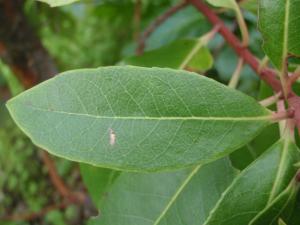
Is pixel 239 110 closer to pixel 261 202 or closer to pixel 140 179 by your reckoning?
pixel 261 202

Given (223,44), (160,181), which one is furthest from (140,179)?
(223,44)

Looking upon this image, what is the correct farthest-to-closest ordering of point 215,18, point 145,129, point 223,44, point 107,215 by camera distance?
point 223,44 < point 215,18 < point 107,215 < point 145,129

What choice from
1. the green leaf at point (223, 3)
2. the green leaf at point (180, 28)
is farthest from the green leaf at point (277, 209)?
the green leaf at point (180, 28)

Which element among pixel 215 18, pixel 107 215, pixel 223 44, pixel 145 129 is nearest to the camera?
pixel 145 129

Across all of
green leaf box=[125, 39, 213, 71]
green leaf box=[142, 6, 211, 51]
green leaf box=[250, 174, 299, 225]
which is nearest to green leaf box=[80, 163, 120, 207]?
green leaf box=[125, 39, 213, 71]

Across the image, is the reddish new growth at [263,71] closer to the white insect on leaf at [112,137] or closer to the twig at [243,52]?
the twig at [243,52]
